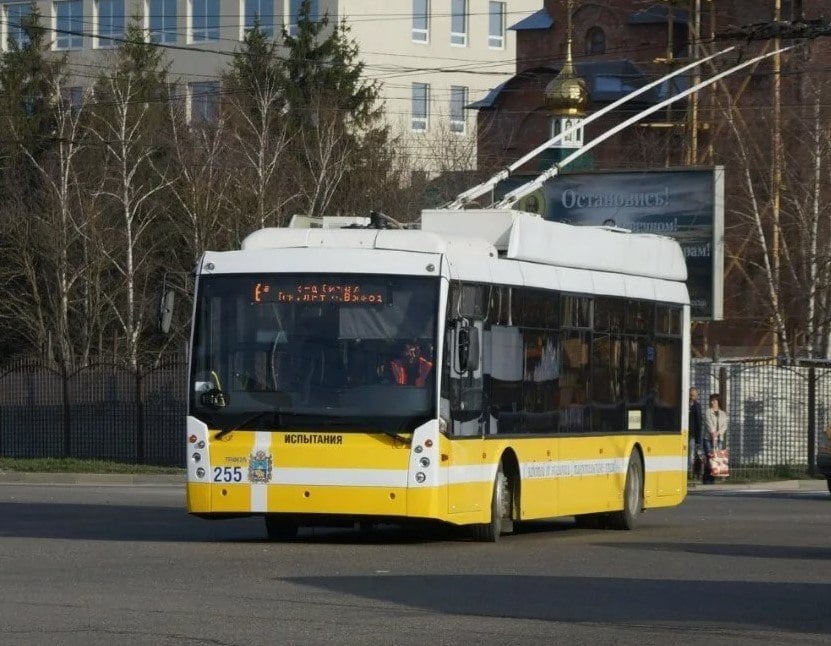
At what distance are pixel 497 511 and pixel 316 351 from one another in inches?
90.7

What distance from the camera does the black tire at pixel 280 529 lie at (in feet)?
62.0

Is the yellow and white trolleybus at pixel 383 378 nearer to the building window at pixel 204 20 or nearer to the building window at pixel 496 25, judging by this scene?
the building window at pixel 204 20

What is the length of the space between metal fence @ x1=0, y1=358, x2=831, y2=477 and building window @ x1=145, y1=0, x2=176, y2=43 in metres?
53.9

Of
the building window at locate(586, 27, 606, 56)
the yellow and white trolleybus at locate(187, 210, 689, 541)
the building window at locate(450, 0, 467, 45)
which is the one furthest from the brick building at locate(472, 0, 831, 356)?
the yellow and white trolleybus at locate(187, 210, 689, 541)

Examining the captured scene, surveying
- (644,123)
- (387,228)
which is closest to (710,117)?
(644,123)

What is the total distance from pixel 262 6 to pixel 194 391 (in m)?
73.7

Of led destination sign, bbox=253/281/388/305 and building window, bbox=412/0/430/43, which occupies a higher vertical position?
building window, bbox=412/0/430/43

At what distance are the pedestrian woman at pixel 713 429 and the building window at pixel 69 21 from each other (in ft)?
214

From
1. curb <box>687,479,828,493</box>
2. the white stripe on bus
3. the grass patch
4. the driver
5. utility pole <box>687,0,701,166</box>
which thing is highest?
utility pole <box>687,0,701,166</box>

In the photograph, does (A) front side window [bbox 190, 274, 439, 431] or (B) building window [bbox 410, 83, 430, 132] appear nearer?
(A) front side window [bbox 190, 274, 439, 431]

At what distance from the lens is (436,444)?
57.1 feet

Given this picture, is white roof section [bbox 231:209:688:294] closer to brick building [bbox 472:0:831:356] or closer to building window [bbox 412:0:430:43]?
brick building [bbox 472:0:831:356]

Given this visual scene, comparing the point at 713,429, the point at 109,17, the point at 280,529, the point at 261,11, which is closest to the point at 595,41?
the point at 261,11

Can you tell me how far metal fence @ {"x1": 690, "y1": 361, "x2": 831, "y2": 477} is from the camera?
38.3 meters
